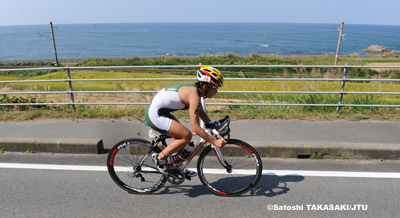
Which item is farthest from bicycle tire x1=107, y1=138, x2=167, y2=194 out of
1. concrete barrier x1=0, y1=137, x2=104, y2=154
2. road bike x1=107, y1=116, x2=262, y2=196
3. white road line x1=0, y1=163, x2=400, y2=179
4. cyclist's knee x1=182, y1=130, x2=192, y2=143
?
concrete barrier x1=0, y1=137, x2=104, y2=154

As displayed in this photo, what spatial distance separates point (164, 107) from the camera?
130 inches

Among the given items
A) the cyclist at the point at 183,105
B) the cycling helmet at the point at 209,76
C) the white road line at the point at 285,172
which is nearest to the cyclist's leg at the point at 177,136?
the cyclist at the point at 183,105

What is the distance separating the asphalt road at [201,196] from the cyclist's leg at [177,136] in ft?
2.19

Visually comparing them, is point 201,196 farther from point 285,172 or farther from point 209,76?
point 209,76

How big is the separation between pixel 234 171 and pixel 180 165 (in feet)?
2.88

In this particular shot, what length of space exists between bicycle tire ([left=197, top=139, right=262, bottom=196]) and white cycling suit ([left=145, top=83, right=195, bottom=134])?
2.12ft

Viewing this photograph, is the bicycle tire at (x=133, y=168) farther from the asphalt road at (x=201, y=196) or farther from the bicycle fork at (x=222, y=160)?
the bicycle fork at (x=222, y=160)

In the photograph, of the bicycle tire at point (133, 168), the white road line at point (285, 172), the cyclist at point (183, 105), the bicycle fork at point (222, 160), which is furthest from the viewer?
the white road line at point (285, 172)

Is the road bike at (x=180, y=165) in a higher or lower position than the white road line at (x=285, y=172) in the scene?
higher

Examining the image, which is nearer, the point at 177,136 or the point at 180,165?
the point at 177,136

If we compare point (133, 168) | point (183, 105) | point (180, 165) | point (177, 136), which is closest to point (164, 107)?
point (183, 105)

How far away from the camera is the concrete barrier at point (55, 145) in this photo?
5.00 meters

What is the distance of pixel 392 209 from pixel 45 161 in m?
4.95

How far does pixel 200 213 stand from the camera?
10.9ft
